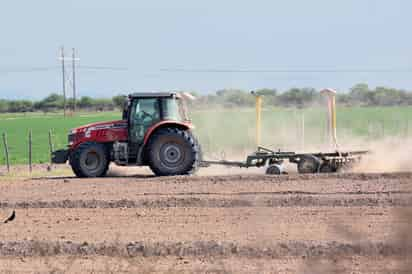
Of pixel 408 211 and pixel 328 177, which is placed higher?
pixel 408 211

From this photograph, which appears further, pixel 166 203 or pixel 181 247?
pixel 166 203

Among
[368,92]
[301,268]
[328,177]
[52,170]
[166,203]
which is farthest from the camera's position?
[368,92]

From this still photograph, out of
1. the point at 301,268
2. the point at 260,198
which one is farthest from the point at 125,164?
the point at 301,268

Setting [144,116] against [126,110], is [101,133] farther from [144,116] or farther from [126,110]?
[144,116]

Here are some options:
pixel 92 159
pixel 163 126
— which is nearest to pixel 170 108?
pixel 163 126

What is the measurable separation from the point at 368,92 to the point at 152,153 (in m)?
17.3

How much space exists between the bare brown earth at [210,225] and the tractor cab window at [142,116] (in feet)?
5.10

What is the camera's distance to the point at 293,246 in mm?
11539

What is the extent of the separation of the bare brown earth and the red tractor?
4.33ft

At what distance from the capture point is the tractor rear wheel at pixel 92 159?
22.3 m

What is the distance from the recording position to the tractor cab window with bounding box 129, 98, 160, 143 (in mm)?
21719

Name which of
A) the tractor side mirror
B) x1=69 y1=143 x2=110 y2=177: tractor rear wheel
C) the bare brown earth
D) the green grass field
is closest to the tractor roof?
the tractor side mirror

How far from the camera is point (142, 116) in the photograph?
2188 centimetres

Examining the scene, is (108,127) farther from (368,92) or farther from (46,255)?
(368,92)
